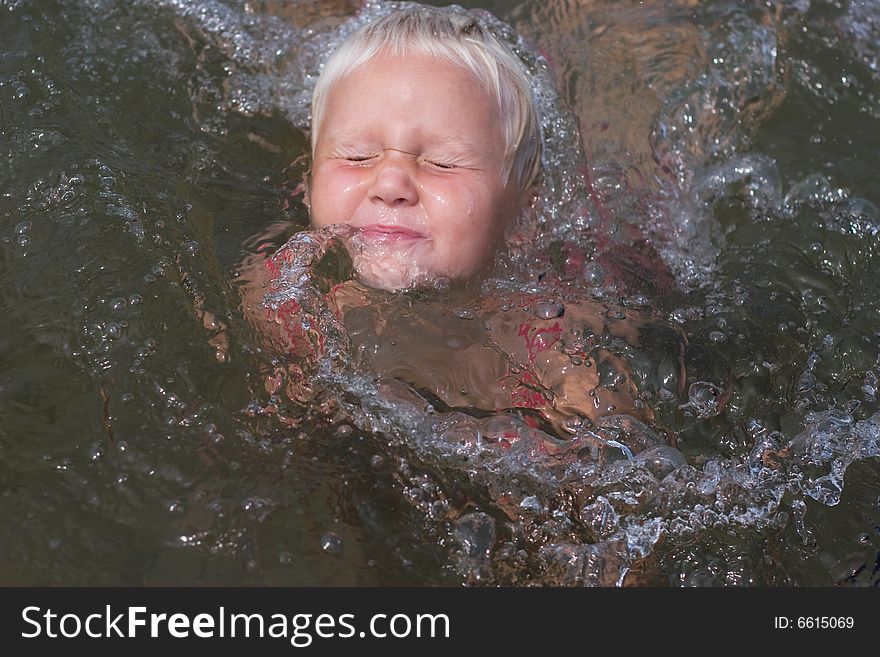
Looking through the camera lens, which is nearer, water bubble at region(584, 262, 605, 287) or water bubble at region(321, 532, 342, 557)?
water bubble at region(321, 532, 342, 557)

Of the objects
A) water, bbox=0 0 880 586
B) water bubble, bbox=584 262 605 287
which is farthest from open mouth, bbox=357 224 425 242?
water bubble, bbox=584 262 605 287

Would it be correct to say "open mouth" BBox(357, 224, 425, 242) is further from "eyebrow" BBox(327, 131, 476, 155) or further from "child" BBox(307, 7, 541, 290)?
"eyebrow" BBox(327, 131, 476, 155)

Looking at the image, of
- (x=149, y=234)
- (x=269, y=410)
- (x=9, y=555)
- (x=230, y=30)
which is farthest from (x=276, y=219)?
(x=9, y=555)

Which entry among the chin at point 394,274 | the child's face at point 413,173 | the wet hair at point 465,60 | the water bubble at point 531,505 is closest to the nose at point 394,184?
the child's face at point 413,173

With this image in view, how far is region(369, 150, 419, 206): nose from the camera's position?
238cm

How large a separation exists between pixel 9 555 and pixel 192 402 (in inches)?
18.7

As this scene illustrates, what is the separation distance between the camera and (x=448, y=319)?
2443 mm

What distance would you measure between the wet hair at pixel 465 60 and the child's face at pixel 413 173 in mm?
42

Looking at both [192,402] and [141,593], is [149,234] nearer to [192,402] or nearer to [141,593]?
[192,402]

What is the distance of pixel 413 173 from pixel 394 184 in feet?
0.27

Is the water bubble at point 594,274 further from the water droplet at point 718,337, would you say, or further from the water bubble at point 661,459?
the water bubble at point 661,459

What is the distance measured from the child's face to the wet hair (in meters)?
0.04

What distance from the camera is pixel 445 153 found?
248cm

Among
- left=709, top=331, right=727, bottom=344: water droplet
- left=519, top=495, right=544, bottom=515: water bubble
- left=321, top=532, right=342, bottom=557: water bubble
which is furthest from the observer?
left=709, top=331, right=727, bottom=344: water droplet
